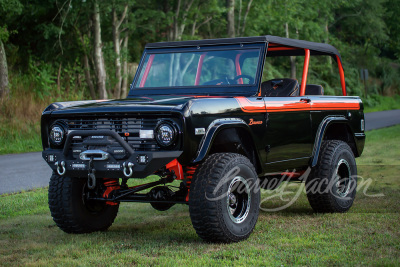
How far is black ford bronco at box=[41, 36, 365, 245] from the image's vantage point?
221 inches

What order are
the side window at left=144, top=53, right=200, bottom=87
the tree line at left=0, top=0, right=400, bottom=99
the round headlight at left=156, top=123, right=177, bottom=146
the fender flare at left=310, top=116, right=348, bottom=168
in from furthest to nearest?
the tree line at left=0, top=0, right=400, bottom=99, the fender flare at left=310, top=116, right=348, bottom=168, the side window at left=144, top=53, right=200, bottom=87, the round headlight at left=156, top=123, right=177, bottom=146

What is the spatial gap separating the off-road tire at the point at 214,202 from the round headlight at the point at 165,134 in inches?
18.0

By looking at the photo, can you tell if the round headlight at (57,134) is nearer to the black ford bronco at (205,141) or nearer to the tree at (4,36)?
the black ford bronco at (205,141)

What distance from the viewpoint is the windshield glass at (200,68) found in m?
6.93

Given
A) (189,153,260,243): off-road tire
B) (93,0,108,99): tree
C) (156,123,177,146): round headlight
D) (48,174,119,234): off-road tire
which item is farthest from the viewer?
(93,0,108,99): tree

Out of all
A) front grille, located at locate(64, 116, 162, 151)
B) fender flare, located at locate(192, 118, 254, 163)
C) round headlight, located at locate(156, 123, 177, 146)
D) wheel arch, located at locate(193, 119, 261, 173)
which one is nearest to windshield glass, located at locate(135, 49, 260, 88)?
wheel arch, located at locate(193, 119, 261, 173)

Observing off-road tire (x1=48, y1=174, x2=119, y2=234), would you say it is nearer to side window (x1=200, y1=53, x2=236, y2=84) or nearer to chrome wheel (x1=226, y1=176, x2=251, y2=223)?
chrome wheel (x1=226, y1=176, x2=251, y2=223)

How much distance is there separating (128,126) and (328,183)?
285cm

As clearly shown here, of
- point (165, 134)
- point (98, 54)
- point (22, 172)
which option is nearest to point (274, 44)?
point (165, 134)

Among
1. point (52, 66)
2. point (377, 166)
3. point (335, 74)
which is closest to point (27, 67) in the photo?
point (52, 66)

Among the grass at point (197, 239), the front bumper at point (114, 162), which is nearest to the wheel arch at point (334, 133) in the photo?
the grass at point (197, 239)

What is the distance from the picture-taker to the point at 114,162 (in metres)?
5.55

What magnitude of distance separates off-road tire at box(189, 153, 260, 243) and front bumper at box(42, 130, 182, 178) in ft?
1.30

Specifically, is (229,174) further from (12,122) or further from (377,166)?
(12,122)
